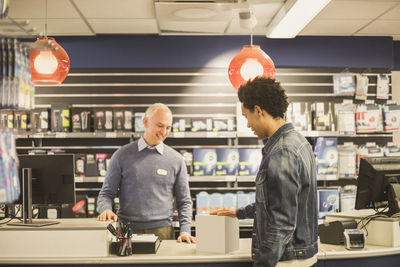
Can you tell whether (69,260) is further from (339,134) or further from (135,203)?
(339,134)

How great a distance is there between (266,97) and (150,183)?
155 cm

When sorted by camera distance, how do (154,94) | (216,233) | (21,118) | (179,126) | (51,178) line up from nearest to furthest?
1. (216,233)
2. (51,178)
3. (21,118)
4. (179,126)
5. (154,94)

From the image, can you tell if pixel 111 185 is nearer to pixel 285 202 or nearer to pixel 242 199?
pixel 285 202

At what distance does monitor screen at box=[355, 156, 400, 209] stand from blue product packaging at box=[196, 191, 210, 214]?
8.17 feet

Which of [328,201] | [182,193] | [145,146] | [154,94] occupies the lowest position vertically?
[328,201]

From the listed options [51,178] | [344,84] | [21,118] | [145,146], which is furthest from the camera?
[344,84]

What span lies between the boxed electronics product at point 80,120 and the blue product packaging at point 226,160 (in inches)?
65.7

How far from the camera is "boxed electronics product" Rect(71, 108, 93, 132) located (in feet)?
17.5

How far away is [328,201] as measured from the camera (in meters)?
5.43

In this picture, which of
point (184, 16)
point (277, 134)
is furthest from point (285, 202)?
point (184, 16)

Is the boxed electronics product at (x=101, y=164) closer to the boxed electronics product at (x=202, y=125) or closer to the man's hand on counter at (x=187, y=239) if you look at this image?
the boxed electronics product at (x=202, y=125)

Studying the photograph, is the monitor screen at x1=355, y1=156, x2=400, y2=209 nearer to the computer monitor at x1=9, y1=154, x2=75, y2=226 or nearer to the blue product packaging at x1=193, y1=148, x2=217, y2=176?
the computer monitor at x1=9, y1=154, x2=75, y2=226

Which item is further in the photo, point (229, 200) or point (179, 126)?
point (179, 126)

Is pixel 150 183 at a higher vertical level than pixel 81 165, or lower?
lower
